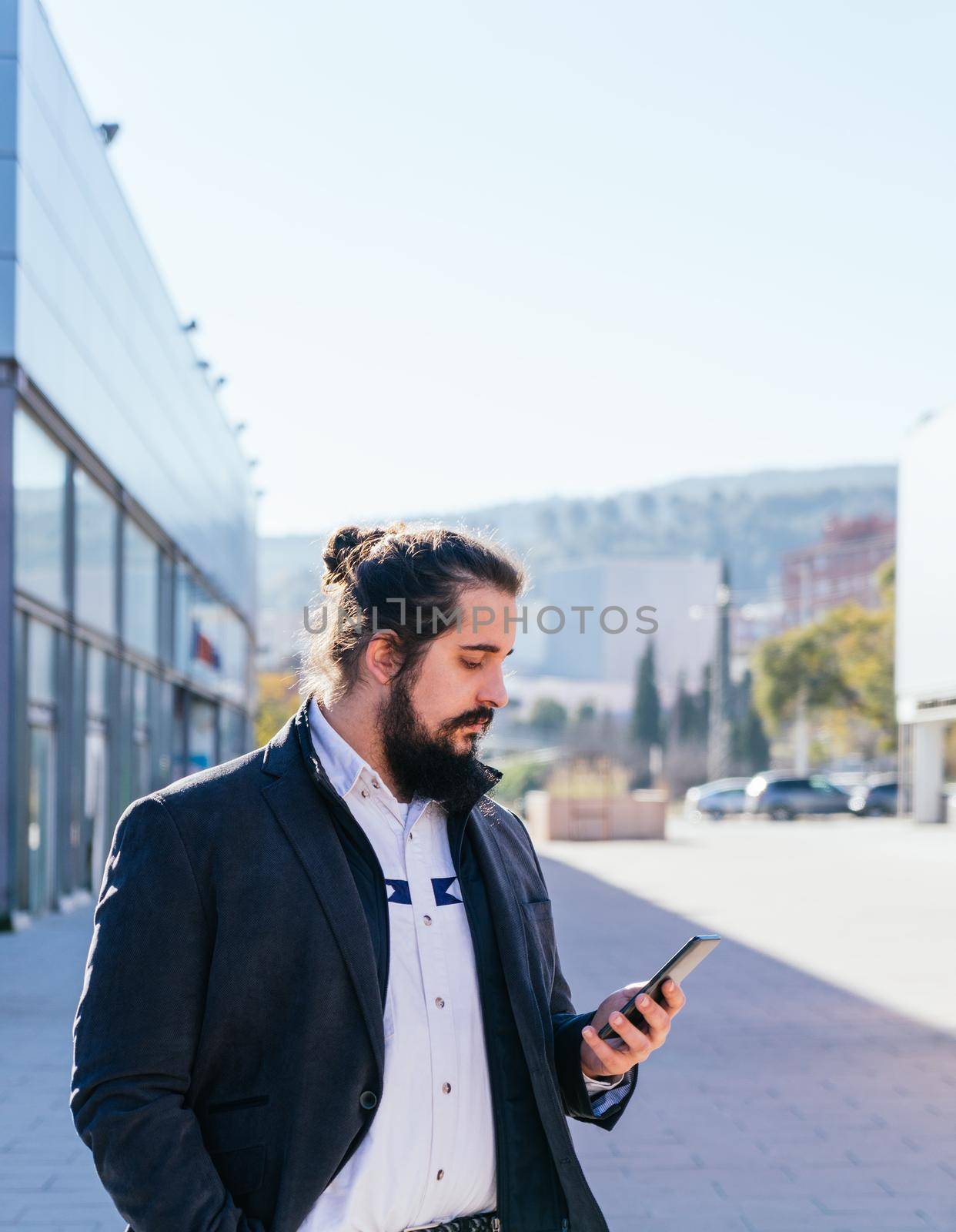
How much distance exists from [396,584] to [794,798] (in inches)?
1859

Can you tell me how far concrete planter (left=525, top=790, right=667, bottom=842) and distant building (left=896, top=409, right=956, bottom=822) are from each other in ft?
22.7

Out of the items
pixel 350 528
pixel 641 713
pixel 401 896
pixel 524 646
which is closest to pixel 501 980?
pixel 401 896

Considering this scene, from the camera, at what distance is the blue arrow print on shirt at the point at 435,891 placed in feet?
7.61

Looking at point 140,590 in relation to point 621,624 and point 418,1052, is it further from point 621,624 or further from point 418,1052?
point 621,624

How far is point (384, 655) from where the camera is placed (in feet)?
7.89

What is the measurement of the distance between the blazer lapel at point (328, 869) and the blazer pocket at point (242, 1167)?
0.20m

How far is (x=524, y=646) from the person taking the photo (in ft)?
586

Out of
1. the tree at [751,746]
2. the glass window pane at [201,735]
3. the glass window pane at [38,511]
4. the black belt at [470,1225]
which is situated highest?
the glass window pane at [38,511]

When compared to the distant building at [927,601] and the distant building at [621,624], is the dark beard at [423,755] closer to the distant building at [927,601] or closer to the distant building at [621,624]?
the distant building at [927,601]

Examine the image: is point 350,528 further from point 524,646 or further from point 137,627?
point 524,646

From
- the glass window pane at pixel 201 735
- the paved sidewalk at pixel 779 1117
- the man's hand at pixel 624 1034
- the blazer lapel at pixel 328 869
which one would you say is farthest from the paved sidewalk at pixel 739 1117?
the glass window pane at pixel 201 735

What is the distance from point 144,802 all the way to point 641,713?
10056cm

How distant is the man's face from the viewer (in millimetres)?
2379

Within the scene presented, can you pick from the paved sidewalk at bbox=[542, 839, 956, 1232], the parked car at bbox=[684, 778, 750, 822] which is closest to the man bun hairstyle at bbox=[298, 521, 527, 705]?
the paved sidewalk at bbox=[542, 839, 956, 1232]
